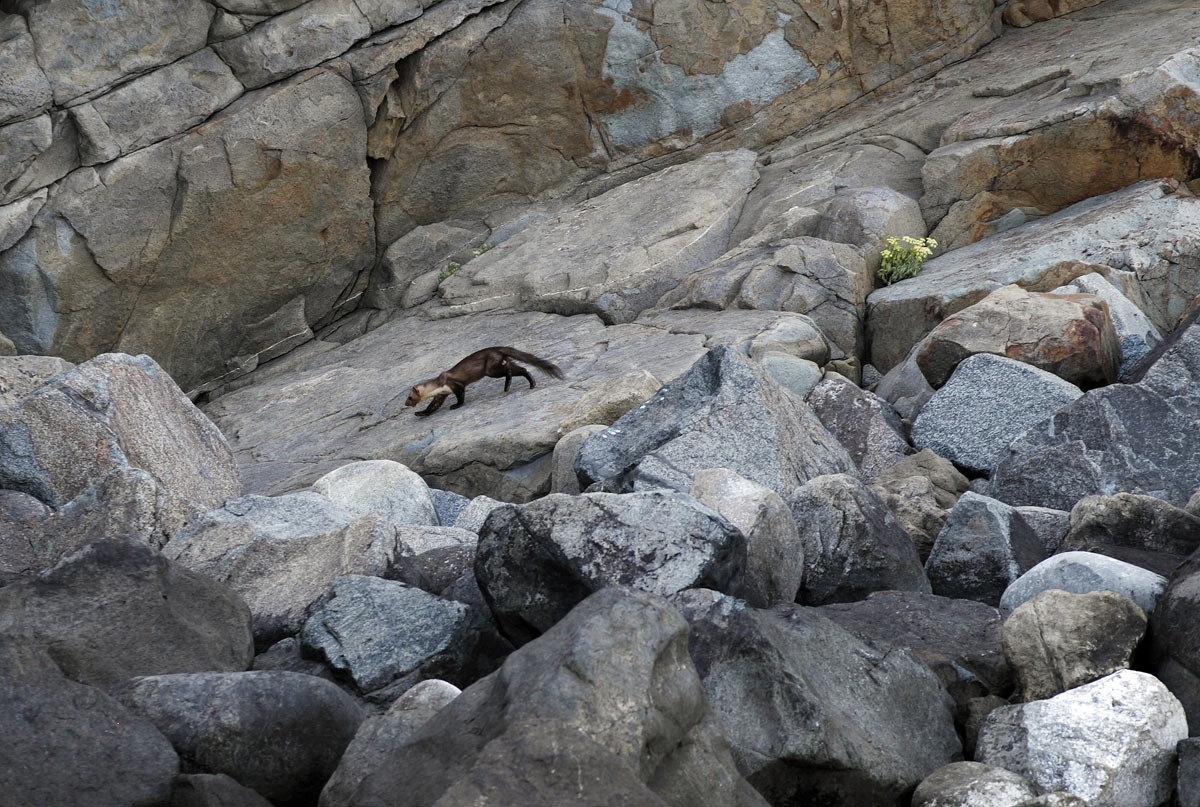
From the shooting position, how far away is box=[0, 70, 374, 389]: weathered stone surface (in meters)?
14.1

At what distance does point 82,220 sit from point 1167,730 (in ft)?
43.3

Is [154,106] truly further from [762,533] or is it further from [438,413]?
[762,533]

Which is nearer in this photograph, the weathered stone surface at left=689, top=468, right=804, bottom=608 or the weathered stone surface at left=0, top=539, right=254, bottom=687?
the weathered stone surface at left=0, top=539, right=254, bottom=687

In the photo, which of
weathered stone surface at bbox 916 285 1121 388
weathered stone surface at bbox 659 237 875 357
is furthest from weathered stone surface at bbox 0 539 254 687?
weathered stone surface at bbox 659 237 875 357

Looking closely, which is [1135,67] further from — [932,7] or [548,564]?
[548,564]

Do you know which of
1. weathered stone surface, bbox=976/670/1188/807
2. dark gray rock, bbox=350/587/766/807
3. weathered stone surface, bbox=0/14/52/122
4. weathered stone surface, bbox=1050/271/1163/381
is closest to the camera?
dark gray rock, bbox=350/587/766/807

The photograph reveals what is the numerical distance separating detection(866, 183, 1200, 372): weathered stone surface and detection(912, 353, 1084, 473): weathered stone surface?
2747 millimetres

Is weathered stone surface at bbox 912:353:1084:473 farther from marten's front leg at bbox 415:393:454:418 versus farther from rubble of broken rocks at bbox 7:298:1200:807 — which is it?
marten's front leg at bbox 415:393:454:418

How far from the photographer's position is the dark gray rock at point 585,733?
2.88 meters

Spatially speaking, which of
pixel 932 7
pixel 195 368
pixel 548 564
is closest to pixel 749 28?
pixel 932 7

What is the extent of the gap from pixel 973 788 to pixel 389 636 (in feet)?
8.25

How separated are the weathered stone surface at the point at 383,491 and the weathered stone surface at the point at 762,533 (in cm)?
280

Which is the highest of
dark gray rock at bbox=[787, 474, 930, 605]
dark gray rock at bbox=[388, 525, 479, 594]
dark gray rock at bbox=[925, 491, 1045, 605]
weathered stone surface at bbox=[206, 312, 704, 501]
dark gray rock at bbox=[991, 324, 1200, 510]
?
dark gray rock at bbox=[388, 525, 479, 594]

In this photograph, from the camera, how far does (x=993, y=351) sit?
905 cm
